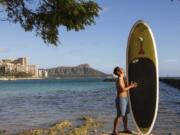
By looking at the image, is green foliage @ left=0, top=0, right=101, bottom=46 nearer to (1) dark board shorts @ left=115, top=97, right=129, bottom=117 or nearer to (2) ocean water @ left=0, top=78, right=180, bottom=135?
(1) dark board shorts @ left=115, top=97, right=129, bottom=117

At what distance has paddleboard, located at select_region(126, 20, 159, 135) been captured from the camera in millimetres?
11711

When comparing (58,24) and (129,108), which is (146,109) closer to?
(129,108)

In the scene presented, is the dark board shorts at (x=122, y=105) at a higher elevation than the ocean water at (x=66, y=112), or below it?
higher

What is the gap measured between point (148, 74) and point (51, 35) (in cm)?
263

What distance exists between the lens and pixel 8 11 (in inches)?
433

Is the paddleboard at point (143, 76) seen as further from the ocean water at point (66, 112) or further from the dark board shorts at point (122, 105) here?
the ocean water at point (66, 112)

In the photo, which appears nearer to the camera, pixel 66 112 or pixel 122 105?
pixel 122 105

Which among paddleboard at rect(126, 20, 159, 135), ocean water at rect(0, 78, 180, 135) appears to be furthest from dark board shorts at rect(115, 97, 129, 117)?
ocean water at rect(0, 78, 180, 135)

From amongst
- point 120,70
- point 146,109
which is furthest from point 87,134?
point 120,70

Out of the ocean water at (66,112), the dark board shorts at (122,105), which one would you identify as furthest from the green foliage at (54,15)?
the ocean water at (66,112)

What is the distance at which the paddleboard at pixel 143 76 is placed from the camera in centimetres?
1171

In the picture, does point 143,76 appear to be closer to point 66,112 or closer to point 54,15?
point 54,15

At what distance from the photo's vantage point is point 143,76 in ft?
38.5

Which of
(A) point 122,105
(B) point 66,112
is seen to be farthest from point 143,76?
(B) point 66,112
